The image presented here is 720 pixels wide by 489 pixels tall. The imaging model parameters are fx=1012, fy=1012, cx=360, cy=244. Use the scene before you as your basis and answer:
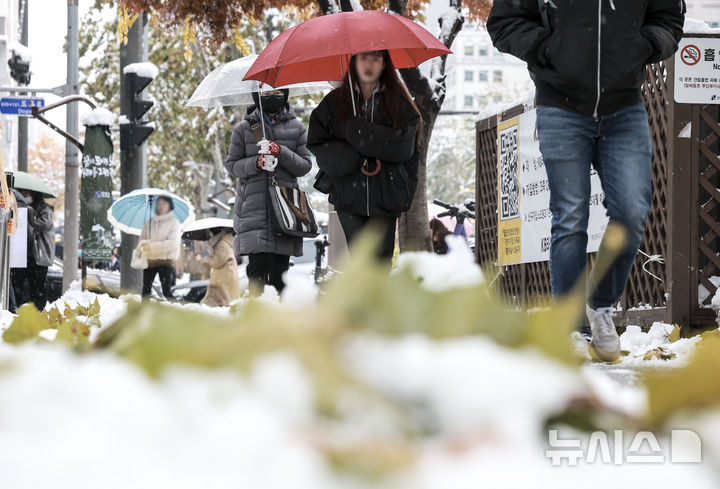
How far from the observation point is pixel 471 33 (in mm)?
121625

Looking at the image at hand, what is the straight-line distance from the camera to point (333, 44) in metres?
6.75

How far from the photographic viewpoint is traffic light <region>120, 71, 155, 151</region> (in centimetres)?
1345

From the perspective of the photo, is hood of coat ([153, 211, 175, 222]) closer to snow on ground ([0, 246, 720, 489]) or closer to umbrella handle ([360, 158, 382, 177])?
umbrella handle ([360, 158, 382, 177])

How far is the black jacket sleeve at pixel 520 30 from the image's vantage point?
400 centimetres

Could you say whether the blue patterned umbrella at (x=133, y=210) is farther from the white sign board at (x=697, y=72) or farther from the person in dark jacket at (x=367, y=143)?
the person in dark jacket at (x=367, y=143)

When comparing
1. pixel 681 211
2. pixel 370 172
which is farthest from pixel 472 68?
pixel 370 172

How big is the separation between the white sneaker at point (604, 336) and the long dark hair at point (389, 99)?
6.27 feet

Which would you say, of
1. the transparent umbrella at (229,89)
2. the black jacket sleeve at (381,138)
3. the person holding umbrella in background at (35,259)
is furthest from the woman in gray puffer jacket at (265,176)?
the person holding umbrella in background at (35,259)

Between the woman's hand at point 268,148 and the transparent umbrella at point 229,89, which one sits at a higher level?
the transparent umbrella at point 229,89

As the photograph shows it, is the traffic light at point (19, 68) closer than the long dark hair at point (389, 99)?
No

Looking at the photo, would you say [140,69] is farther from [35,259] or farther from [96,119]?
[35,259]

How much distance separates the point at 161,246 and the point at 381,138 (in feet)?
26.9

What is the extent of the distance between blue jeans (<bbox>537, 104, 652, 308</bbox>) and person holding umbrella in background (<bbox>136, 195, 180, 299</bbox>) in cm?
950

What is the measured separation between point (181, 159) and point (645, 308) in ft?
99.9
